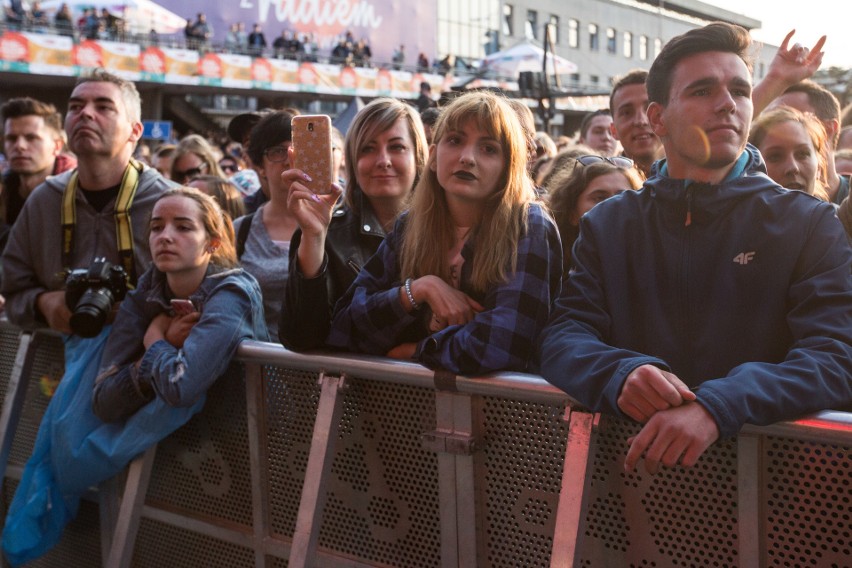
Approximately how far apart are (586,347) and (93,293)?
209 cm

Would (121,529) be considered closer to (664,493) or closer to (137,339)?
(137,339)

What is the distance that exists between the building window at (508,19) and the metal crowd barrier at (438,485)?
174 ft

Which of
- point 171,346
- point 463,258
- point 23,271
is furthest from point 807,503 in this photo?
point 23,271

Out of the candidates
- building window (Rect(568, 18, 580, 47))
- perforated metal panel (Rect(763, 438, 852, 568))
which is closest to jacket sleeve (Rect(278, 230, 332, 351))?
perforated metal panel (Rect(763, 438, 852, 568))

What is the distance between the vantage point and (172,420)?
10.1 feet

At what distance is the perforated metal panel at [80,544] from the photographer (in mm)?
3586

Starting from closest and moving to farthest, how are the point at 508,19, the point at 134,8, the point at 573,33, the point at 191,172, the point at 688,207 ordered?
the point at 688,207, the point at 191,172, the point at 134,8, the point at 508,19, the point at 573,33

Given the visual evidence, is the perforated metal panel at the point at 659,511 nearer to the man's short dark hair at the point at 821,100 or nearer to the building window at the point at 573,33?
the man's short dark hair at the point at 821,100

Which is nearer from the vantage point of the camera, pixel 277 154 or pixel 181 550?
pixel 181 550

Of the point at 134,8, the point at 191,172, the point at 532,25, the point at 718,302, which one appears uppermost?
the point at 532,25

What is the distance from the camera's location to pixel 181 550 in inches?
124

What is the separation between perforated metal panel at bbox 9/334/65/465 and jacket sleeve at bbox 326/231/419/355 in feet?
5.71

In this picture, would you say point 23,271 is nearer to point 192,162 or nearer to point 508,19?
point 192,162

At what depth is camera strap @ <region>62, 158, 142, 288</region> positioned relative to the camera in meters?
3.78
